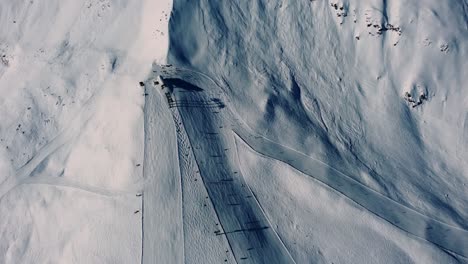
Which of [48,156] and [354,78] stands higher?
[354,78]

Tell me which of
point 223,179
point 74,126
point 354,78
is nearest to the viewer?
point 223,179

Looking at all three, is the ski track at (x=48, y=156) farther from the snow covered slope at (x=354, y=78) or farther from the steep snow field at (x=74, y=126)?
the snow covered slope at (x=354, y=78)

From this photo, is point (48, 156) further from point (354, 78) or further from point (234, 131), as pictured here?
point (354, 78)

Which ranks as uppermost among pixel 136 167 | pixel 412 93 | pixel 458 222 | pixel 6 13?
pixel 6 13

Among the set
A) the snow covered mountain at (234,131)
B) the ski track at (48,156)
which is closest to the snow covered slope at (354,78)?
the snow covered mountain at (234,131)

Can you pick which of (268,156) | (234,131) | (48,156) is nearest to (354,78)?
(268,156)

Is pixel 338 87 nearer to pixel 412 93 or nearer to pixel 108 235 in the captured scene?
pixel 412 93

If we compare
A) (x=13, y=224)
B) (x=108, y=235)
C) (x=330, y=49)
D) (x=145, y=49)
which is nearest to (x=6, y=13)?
(x=145, y=49)

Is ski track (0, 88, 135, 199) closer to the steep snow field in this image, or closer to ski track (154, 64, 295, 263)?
the steep snow field
